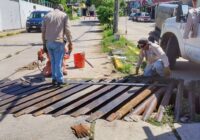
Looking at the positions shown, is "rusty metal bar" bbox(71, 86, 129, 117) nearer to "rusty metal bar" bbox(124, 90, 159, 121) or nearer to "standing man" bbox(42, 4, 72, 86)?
"rusty metal bar" bbox(124, 90, 159, 121)

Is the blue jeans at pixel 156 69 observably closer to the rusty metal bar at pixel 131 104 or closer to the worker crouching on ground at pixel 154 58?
the worker crouching on ground at pixel 154 58

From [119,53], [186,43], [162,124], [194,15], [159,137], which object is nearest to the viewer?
[159,137]

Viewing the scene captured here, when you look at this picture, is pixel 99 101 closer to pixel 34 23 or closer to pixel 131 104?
pixel 131 104

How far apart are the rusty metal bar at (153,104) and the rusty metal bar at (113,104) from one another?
432 millimetres

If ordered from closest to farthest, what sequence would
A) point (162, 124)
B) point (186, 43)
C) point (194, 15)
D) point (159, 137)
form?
point (159, 137) < point (162, 124) < point (194, 15) < point (186, 43)

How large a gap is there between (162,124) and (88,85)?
2.55 metres

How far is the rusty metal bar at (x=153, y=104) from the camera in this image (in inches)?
239

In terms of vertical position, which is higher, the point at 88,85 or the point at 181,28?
the point at 181,28

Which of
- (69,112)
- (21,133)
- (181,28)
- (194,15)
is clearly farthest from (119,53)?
(21,133)

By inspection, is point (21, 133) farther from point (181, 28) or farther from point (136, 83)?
point (181, 28)

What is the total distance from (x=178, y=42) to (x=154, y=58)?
106cm

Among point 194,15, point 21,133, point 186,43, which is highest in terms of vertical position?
point 194,15

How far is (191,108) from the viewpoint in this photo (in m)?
6.25

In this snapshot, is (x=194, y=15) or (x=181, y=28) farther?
(x=181, y=28)
